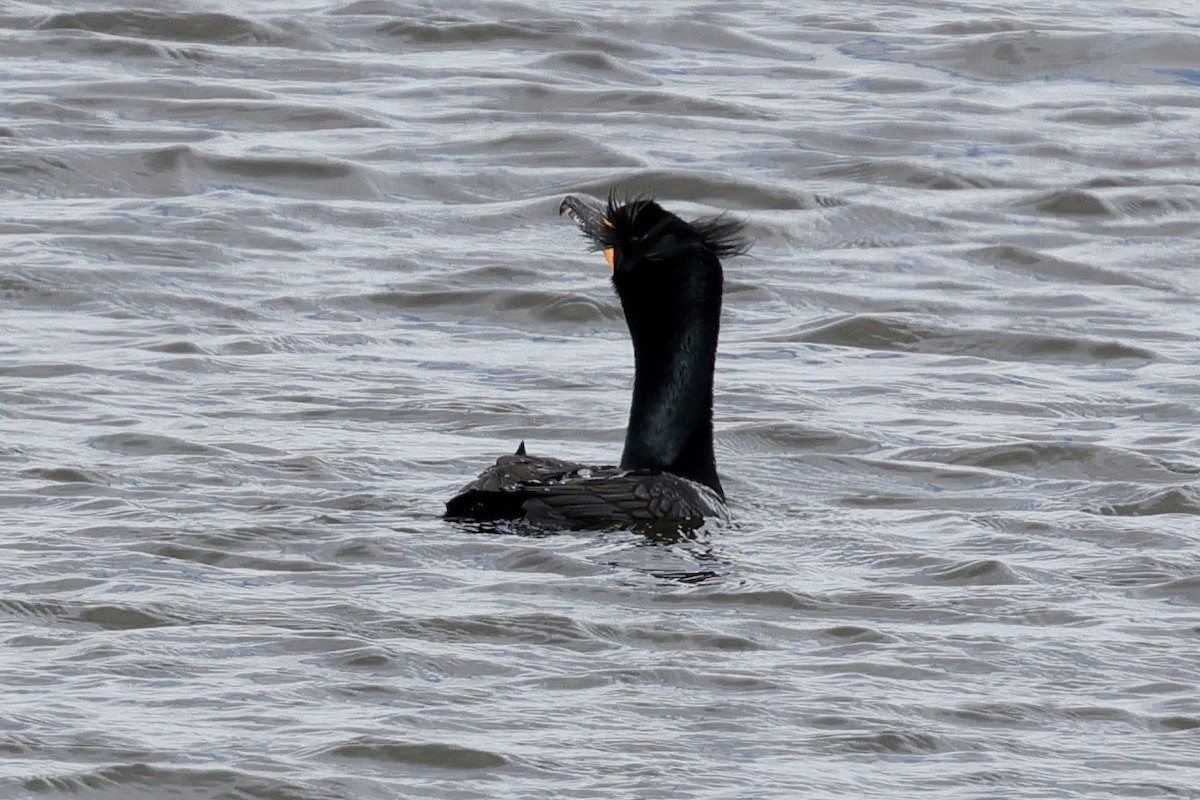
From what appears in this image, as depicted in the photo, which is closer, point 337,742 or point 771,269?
point 337,742

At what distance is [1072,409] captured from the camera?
12.1 m

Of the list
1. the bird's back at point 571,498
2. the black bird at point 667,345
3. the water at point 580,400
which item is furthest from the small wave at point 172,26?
the bird's back at point 571,498

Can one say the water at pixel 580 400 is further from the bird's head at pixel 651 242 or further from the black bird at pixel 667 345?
the bird's head at pixel 651 242

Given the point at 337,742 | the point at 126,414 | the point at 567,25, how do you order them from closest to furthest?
the point at 337,742, the point at 126,414, the point at 567,25

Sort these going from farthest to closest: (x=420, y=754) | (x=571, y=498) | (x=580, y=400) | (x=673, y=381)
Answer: (x=580, y=400) → (x=673, y=381) → (x=571, y=498) → (x=420, y=754)

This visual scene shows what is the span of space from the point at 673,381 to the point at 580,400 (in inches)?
87.7

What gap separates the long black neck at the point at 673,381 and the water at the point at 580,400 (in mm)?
333

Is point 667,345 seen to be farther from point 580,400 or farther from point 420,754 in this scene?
point 420,754

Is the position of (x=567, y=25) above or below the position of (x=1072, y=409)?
above

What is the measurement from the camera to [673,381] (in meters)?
9.93

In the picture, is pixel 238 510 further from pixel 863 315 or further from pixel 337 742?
pixel 863 315

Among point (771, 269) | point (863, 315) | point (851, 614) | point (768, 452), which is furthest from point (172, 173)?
point (851, 614)

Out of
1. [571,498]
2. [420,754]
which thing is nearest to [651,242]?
[571,498]

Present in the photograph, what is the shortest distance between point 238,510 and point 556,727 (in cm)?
278
